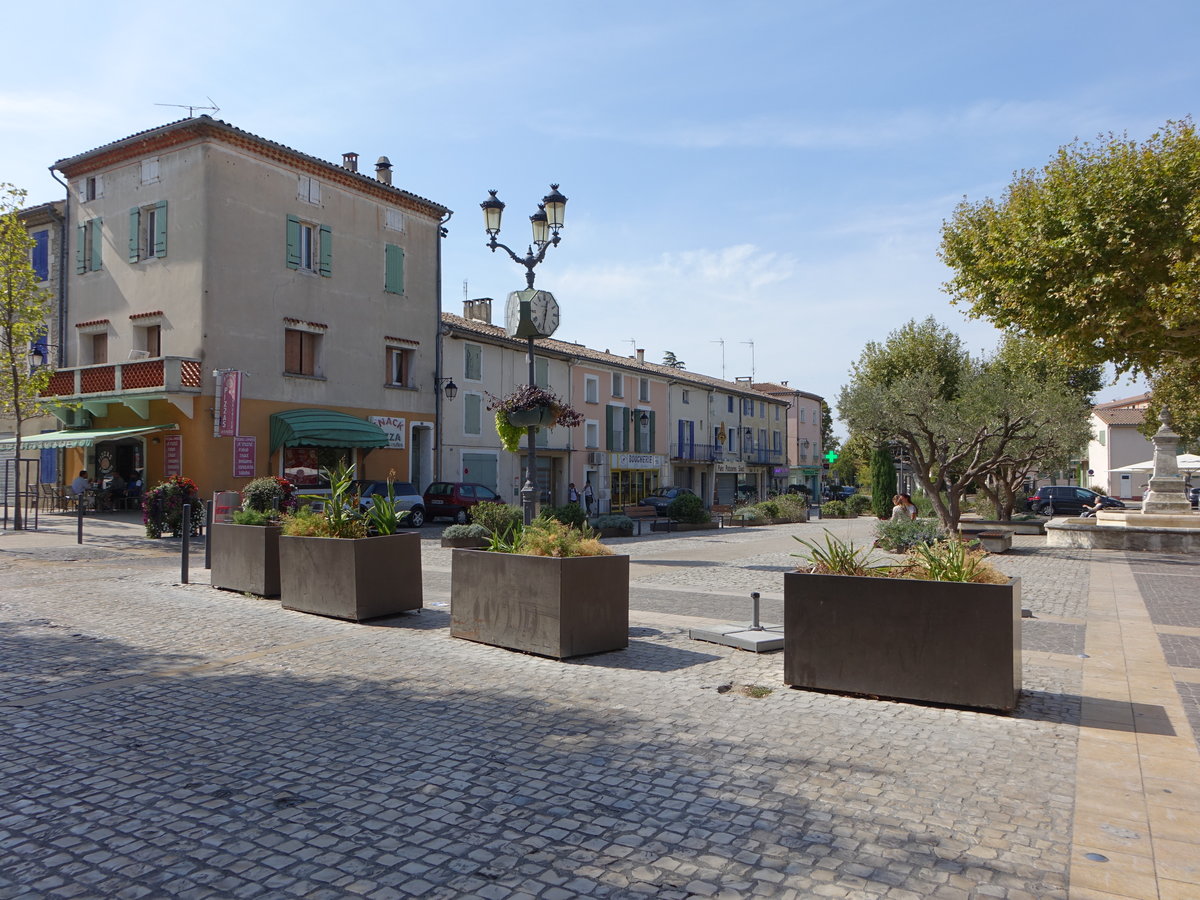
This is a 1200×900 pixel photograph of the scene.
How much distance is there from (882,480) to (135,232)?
2689cm

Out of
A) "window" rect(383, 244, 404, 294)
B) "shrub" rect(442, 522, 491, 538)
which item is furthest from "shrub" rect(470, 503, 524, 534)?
"window" rect(383, 244, 404, 294)

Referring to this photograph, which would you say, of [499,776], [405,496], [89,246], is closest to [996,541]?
[405,496]

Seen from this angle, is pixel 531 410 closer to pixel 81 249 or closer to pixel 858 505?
pixel 81 249

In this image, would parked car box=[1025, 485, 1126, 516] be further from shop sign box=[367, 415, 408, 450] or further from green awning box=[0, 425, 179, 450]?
green awning box=[0, 425, 179, 450]

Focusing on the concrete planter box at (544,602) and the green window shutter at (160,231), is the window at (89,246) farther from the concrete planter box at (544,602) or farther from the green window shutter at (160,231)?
the concrete planter box at (544,602)

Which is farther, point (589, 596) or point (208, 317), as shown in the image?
point (208, 317)

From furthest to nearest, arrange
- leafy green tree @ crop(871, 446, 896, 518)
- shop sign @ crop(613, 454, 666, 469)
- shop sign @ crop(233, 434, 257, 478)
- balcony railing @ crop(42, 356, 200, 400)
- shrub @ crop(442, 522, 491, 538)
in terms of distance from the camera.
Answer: shop sign @ crop(613, 454, 666, 469) → leafy green tree @ crop(871, 446, 896, 518) → shop sign @ crop(233, 434, 257, 478) → balcony railing @ crop(42, 356, 200, 400) → shrub @ crop(442, 522, 491, 538)

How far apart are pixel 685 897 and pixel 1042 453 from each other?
68.6 ft

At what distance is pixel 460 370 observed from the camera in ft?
104

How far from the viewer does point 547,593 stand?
6.92 metres

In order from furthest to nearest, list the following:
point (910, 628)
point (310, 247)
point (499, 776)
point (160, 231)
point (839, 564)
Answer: point (310, 247), point (160, 231), point (839, 564), point (910, 628), point (499, 776)

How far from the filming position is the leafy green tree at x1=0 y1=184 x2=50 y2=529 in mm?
20484

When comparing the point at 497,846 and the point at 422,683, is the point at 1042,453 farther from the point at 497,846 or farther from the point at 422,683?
the point at 497,846

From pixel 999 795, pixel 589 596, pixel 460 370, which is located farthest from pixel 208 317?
pixel 999 795
